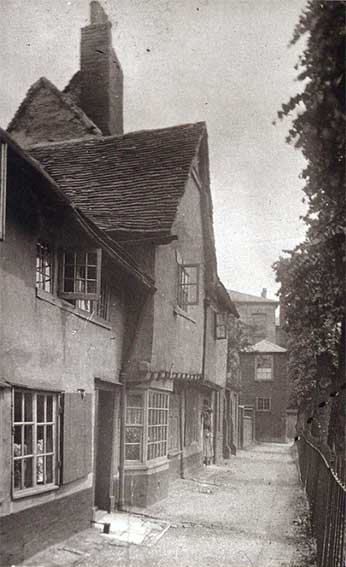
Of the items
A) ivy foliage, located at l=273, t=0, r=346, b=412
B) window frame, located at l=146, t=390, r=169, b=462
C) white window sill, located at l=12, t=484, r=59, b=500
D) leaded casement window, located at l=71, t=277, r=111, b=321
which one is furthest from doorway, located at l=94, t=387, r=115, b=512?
ivy foliage, located at l=273, t=0, r=346, b=412

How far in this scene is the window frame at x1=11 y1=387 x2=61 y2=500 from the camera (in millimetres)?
7713

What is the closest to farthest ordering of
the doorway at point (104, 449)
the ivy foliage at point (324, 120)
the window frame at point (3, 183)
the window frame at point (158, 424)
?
the ivy foliage at point (324, 120)
the window frame at point (3, 183)
the doorway at point (104, 449)
the window frame at point (158, 424)

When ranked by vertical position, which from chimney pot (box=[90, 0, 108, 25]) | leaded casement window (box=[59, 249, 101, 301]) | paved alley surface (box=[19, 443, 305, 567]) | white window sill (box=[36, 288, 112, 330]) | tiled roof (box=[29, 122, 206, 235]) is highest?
chimney pot (box=[90, 0, 108, 25])

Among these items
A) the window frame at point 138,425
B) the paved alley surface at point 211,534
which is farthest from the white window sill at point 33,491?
the window frame at point 138,425

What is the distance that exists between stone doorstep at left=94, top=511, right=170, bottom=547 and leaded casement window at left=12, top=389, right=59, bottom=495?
5.77ft

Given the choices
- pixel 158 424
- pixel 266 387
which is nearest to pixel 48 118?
pixel 158 424

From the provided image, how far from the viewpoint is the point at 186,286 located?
1588cm

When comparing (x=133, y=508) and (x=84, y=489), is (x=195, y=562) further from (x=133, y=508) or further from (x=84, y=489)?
(x=133, y=508)

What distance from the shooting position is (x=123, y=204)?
13.1 m

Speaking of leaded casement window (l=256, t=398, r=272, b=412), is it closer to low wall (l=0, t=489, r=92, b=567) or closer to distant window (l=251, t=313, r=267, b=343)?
distant window (l=251, t=313, r=267, b=343)

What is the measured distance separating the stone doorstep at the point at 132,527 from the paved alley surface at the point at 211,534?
0.44ft

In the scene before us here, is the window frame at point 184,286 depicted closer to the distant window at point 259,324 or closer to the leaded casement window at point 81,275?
the leaded casement window at point 81,275

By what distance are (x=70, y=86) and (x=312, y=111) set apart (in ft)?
51.8

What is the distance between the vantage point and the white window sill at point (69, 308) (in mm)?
8523
